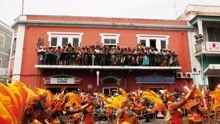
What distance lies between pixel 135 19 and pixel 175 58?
4385 millimetres

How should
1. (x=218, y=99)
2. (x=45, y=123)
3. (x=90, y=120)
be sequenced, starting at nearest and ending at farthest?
1. (x=45, y=123)
2. (x=218, y=99)
3. (x=90, y=120)

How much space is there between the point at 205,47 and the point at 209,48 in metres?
0.33

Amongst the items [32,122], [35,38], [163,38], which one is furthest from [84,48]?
[32,122]

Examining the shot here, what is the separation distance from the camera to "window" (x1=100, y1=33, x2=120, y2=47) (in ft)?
71.2

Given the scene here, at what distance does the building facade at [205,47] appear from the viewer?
68.7 feet

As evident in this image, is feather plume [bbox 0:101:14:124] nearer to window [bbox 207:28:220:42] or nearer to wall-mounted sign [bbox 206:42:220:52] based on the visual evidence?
wall-mounted sign [bbox 206:42:220:52]

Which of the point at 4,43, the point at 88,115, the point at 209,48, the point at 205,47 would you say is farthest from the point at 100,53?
the point at 4,43

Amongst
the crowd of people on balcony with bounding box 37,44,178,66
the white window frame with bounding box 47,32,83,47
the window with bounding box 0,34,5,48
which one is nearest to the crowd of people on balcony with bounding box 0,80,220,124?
the crowd of people on balcony with bounding box 37,44,178,66

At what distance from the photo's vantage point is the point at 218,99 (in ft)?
24.3

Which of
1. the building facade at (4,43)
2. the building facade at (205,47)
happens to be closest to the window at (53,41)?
the building facade at (205,47)

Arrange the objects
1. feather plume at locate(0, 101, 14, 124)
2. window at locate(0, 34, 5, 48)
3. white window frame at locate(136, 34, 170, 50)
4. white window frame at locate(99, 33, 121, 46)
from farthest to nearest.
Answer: window at locate(0, 34, 5, 48) → white window frame at locate(136, 34, 170, 50) → white window frame at locate(99, 33, 121, 46) → feather plume at locate(0, 101, 14, 124)

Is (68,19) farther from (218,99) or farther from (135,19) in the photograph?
(218,99)

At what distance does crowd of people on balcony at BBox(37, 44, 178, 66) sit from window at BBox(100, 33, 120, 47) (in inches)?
37.3

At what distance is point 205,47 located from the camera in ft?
68.3
